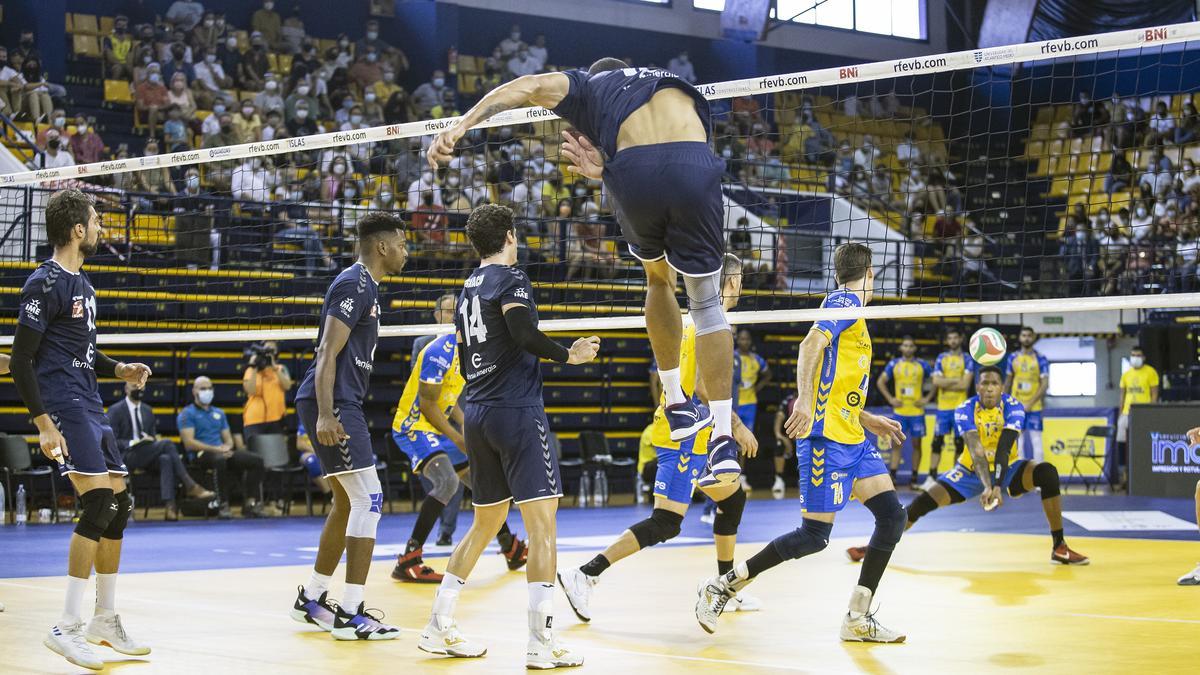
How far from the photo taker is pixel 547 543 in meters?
5.71

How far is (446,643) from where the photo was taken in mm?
5789

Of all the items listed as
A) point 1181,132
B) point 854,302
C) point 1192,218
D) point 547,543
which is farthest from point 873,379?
point 547,543

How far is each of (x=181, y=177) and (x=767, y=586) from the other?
13.4 m

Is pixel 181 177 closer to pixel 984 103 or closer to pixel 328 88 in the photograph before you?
pixel 328 88

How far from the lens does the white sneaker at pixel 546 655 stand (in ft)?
18.0

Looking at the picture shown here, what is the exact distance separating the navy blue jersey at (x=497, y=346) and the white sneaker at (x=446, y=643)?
1.03m

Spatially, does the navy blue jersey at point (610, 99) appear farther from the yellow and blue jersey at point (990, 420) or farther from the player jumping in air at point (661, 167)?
the yellow and blue jersey at point (990, 420)

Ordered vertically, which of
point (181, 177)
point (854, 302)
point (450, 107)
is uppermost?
point (450, 107)

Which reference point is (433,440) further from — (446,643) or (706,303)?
(706,303)

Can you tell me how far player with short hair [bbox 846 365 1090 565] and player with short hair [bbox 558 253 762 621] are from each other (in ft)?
8.01

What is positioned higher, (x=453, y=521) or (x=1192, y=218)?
(x=1192, y=218)

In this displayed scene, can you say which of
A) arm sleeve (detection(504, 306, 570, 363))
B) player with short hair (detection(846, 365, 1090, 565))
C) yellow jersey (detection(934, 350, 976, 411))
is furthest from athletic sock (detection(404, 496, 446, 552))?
yellow jersey (detection(934, 350, 976, 411))

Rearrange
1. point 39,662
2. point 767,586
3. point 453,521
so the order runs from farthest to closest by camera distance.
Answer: point 453,521
point 767,586
point 39,662

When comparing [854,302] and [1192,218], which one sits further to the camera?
[1192,218]
